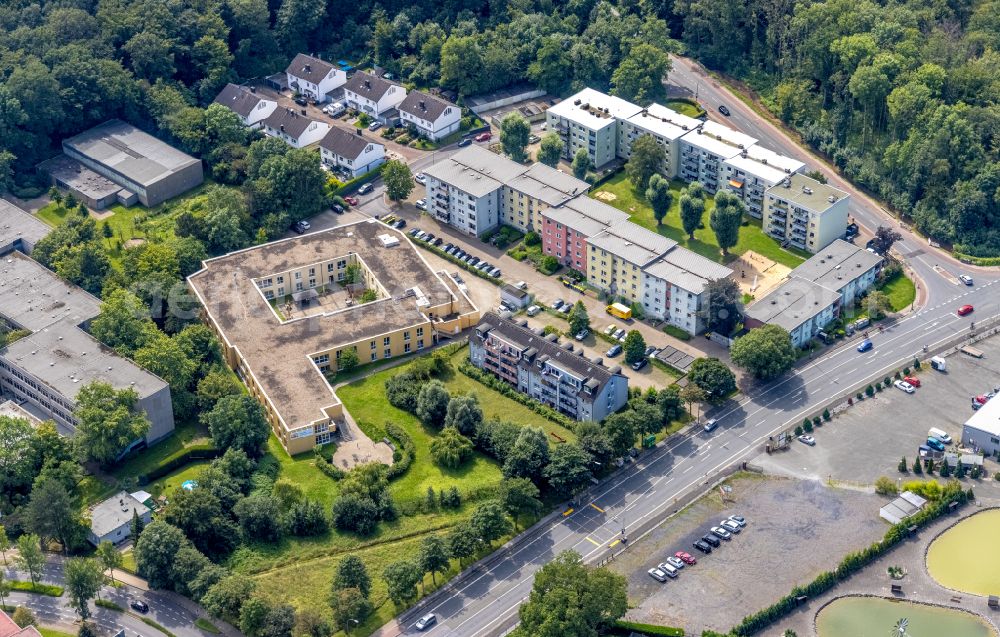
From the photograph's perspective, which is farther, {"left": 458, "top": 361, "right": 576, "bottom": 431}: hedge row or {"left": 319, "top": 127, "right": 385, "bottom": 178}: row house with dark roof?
{"left": 319, "top": 127, "right": 385, "bottom": 178}: row house with dark roof

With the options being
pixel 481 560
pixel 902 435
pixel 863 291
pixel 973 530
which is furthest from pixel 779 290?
pixel 481 560

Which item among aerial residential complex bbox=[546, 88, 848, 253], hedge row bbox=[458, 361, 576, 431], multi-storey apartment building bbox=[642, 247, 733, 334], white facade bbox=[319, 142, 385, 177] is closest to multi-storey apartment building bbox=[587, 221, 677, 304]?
multi-storey apartment building bbox=[642, 247, 733, 334]

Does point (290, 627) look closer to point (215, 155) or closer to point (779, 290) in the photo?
point (779, 290)

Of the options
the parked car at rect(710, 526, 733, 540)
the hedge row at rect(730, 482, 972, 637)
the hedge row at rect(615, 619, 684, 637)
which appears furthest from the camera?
the parked car at rect(710, 526, 733, 540)

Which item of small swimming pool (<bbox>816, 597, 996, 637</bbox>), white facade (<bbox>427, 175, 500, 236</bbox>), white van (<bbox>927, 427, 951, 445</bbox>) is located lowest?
small swimming pool (<bbox>816, 597, 996, 637</bbox>)

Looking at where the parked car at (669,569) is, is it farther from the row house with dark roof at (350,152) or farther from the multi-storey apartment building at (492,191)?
the row house with dark roof at (350,152)

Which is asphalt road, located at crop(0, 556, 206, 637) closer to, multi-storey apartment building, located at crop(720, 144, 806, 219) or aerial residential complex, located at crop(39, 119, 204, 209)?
aerial residential complex, located at crop(39, 119, 204, 209)

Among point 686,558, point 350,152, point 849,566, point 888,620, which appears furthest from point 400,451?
point 350,152
